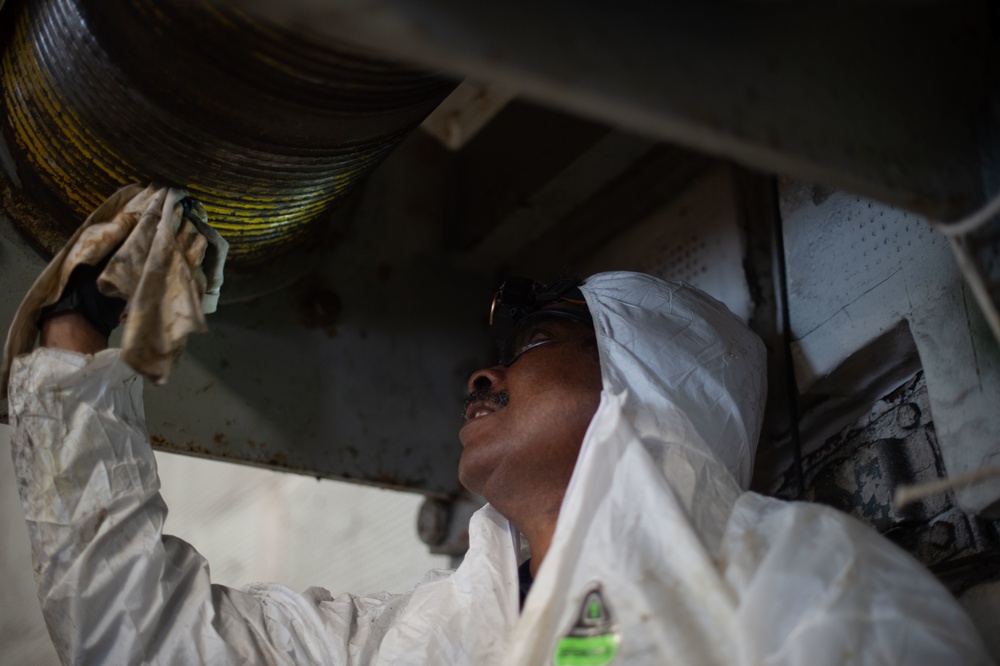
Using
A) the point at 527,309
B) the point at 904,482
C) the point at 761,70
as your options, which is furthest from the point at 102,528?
the point at 904,482

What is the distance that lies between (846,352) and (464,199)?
838mm

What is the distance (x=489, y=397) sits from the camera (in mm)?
1452

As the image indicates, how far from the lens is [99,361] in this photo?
111cm

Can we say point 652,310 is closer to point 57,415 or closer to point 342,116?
point 342,116

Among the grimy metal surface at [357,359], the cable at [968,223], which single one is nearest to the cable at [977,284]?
the cable at [968,223]

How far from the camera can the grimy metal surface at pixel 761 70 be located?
605 millimetres

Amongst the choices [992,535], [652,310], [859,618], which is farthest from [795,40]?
[992,535]

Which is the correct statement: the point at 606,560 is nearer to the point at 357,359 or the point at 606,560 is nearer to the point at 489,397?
the point at 489,397

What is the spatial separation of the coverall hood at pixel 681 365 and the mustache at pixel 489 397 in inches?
7.5

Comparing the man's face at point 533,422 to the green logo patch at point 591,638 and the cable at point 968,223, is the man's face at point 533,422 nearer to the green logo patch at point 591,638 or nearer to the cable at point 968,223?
the green logo patch at point 591,638

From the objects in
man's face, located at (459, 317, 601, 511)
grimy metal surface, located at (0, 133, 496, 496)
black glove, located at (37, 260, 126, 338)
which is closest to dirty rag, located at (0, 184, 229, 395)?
black glove, located at (37, 260, 126, 338)

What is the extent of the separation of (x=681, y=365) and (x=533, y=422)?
0.75ft

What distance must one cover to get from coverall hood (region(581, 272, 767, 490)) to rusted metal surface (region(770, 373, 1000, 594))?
164mm

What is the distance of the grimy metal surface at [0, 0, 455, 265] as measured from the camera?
3.44 ft
